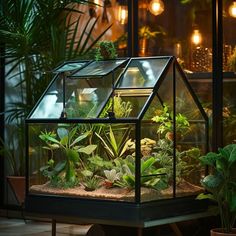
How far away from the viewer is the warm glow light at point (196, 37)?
7.17 metres

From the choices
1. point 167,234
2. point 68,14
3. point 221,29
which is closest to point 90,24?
point 68,14

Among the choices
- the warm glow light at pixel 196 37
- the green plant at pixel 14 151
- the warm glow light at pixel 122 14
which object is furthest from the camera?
the green plant at pixel 14 151

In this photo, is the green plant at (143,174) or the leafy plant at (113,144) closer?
the green plant at (143,174)

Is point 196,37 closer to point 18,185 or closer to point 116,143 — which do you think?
point 116,143

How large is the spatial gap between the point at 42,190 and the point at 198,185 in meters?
1.37

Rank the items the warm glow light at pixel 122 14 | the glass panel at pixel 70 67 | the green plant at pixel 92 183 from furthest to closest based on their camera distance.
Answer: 1. the warm glow light at pixel 122 14
2. the glass panel at pixel 70 67
3. the green plant at pixel 92 183

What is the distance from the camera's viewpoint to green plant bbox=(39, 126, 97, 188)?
6.09 meters

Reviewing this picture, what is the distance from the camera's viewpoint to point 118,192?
19.2 feet

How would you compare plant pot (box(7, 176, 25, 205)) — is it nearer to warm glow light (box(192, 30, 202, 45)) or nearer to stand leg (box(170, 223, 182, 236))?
stand leg (box(170, 223, 182, 236))

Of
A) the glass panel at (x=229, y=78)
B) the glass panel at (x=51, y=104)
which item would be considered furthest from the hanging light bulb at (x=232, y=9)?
the glass panel at (x=51, y=104)

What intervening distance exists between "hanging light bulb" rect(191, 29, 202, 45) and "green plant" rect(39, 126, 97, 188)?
174 cm

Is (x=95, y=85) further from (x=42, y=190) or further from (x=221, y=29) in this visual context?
(x=221, y=29)

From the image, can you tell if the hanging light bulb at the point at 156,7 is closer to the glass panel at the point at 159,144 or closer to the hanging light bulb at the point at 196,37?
the hanging light bulb at the point at 196,37

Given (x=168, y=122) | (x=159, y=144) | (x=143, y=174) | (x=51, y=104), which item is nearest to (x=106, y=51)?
(x=51, y=104)
